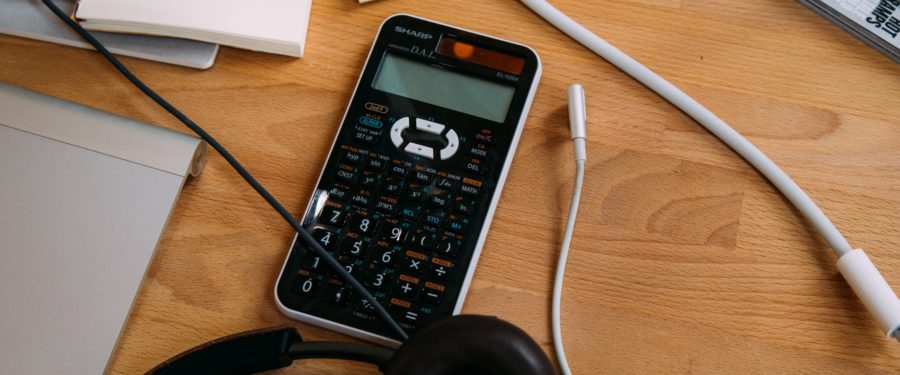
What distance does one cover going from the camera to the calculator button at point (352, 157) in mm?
518

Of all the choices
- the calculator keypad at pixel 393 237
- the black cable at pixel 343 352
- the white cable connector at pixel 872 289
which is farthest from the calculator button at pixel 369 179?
the white cable connector at pixel 872 289

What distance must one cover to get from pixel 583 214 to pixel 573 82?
10 centimetres

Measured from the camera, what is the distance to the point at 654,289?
1.62 feet

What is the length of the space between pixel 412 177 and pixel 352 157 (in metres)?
0.04

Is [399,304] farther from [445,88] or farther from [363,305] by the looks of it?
[445,88]

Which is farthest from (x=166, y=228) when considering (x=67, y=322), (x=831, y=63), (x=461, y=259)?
(x=831, y=63)

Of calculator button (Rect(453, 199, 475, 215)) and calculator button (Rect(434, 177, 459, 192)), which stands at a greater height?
calculator button (Rect(434, 177, 459, 192))

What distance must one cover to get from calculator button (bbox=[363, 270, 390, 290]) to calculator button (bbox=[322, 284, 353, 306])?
0.04 feet

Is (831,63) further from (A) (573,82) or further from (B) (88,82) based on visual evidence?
(B) (88,82)

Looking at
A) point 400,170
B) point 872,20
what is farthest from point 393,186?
point 872,20

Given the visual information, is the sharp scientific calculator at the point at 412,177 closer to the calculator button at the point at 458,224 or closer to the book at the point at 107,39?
the calculator button at the point at 458,224

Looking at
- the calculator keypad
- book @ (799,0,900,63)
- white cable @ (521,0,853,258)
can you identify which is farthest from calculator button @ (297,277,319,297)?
book @ (799,0,900,63)

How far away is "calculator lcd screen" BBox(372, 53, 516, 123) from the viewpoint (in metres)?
0.53

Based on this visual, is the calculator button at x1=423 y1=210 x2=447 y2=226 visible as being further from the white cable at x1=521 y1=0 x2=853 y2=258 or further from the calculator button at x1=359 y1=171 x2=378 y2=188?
the white cable at x1=521 y1=0 x2=853 y2=258
